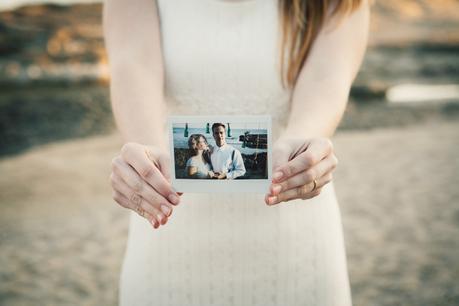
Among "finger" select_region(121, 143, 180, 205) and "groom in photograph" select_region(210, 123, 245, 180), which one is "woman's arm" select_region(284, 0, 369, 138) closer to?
"groom in photograph" select_region(210, 123, 245, 180)

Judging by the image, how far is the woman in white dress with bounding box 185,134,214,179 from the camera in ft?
3.39

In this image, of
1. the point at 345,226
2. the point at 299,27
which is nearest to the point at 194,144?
the point at 299,27

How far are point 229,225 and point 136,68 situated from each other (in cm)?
50

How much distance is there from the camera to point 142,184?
100 centimetres

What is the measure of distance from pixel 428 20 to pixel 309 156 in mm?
40278

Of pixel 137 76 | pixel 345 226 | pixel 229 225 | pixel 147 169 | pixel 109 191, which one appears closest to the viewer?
pixel 147 169

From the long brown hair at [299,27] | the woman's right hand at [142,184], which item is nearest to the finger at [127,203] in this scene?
the woman's right hand at [142,184]

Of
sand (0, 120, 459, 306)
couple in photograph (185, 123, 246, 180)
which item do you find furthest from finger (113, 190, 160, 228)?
sand (0, 120, 459, 306)

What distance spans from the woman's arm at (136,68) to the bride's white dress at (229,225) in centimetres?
6

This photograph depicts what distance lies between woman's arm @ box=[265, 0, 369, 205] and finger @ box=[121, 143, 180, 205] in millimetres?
→ 237

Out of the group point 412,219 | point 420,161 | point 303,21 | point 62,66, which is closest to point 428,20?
point 62,66

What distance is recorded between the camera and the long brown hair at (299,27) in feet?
4.34

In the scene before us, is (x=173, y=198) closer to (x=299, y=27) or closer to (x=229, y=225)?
(x=229, y=225)

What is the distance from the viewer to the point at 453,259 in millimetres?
4914
